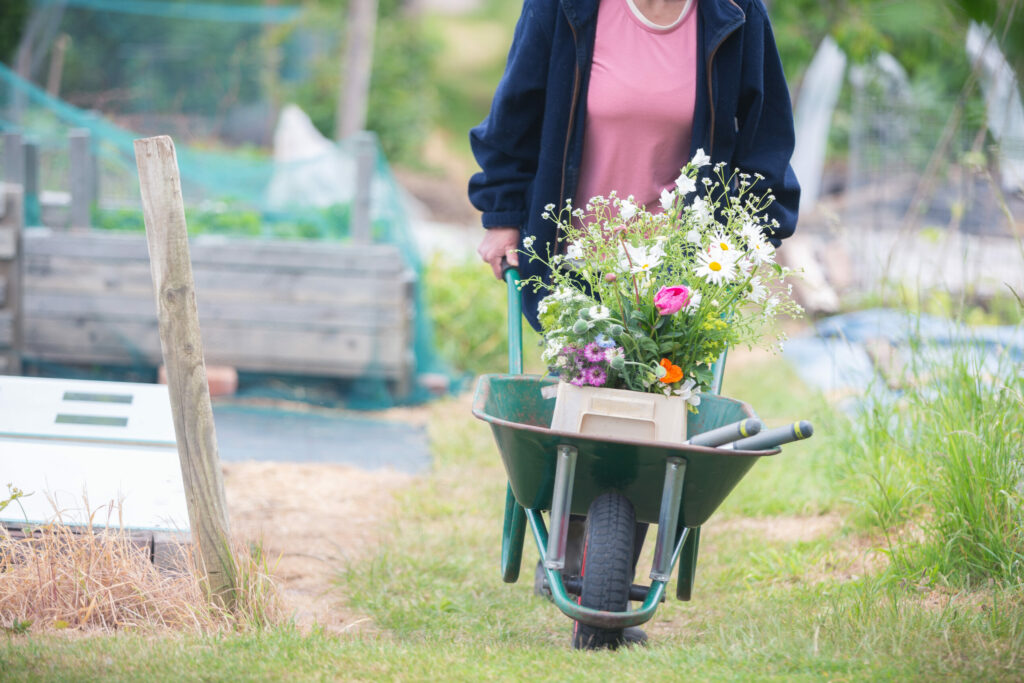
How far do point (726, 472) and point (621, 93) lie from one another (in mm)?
955

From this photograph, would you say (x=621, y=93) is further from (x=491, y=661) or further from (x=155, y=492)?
(x=155, y=492)

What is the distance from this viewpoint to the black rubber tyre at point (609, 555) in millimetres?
2041

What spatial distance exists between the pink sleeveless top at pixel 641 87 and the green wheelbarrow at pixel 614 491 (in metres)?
0.66

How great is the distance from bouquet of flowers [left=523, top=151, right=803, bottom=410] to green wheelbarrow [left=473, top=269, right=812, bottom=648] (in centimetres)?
18

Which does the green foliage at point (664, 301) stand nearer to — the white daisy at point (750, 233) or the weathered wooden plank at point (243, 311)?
Result: the white daisy at point (750, 233)

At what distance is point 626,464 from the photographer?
6.63 ft

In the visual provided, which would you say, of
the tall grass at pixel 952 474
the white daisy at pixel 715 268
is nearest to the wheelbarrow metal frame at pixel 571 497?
the white daisy at pixel 715 268

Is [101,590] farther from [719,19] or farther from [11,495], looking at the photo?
[719,19]

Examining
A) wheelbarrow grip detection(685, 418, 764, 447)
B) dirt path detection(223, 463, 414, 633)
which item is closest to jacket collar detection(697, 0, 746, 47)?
wheelbarrow grip detection(685, 418, 764, 447)

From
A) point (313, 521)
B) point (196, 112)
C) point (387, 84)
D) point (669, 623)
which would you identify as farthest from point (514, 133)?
point (387, 84)

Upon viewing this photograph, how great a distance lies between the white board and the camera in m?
2.58

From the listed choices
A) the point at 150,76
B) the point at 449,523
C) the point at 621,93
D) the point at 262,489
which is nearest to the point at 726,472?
the point at 621,93

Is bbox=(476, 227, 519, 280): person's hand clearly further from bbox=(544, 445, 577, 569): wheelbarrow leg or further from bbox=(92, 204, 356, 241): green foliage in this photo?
bbox=(92, 204, 356, 241): green foliage

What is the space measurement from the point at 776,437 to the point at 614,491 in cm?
38
